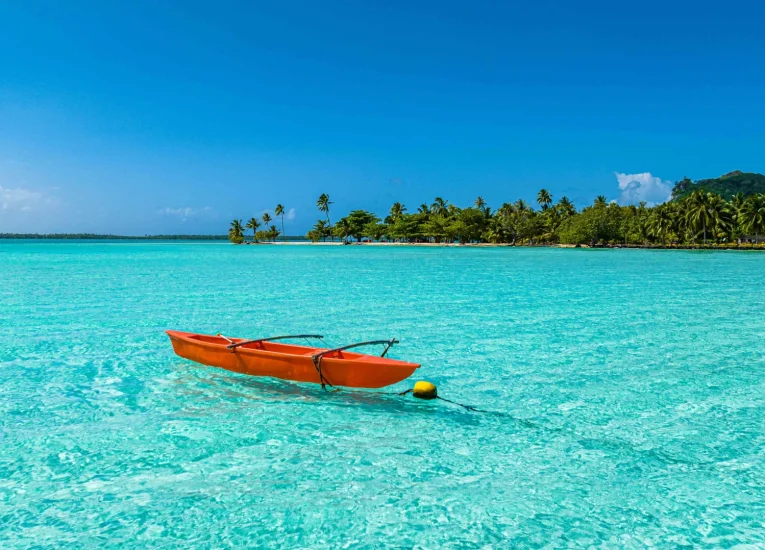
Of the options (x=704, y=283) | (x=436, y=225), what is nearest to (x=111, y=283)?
(x=704, y=283)

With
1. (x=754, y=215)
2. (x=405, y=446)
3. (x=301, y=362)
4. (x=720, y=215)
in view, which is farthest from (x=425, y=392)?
(x=720, y=215)

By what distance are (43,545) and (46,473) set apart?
187 cm

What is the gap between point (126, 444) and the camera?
8.09 m

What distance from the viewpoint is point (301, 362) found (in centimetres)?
1002

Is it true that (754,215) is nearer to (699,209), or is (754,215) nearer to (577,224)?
(699,209)

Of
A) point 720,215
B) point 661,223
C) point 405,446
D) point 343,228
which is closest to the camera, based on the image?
point 405,446

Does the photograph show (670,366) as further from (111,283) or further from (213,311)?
(111,283)

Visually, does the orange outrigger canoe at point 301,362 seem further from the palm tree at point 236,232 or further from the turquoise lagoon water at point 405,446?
the palm tree at point 236,232

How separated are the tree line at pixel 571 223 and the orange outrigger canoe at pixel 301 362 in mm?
97508

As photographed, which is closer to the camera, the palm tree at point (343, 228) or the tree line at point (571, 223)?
A: the tree line at point (571, 223)

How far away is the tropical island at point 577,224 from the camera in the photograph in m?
91.8

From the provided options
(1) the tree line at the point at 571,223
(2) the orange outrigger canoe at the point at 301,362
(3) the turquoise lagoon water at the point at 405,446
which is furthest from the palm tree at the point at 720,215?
(2) the orange outrigger canoe at the point at 301,362

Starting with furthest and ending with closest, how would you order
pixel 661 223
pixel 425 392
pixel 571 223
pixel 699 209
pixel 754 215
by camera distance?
pixel 571 223, pixel 661 223, pixel 699 209, pixel 754 215, pixel 425 392

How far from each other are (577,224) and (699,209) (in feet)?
86.1
